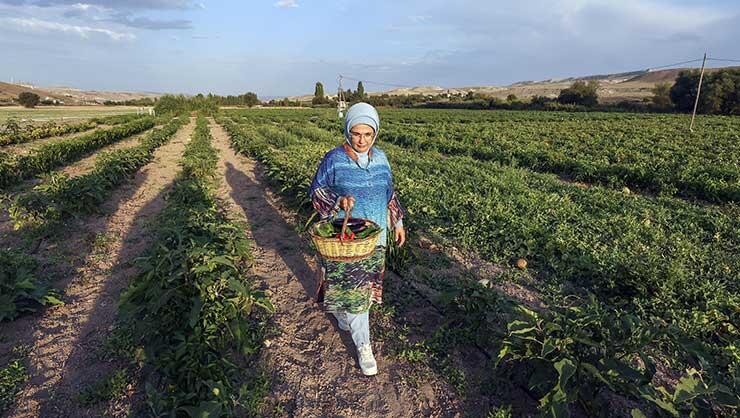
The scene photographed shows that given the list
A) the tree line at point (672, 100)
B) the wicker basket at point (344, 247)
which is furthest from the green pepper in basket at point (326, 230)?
the tree line at point (672, 100)

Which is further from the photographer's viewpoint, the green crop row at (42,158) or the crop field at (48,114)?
the crop field at (48,114)

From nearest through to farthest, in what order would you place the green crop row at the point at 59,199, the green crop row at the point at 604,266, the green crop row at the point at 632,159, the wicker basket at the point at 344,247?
the green crop row at the point at 604,266 < the wicker basket at the point at 344,247 < the green crop row at the point at 59,199 < the green crop row at the point at 632,159

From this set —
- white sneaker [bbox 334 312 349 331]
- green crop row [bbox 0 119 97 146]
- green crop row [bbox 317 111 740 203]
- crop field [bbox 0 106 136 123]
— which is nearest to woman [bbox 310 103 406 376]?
white sneaker [bbox 334 312 349 331]

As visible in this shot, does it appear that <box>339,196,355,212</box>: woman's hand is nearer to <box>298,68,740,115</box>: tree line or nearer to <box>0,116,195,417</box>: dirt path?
<box>0,116,195,417</box>: dirt path

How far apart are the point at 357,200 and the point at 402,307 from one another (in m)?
1.27

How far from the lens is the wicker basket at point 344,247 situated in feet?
7.77

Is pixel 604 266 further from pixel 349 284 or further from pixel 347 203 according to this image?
pixel 347 203


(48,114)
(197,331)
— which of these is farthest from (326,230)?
(48,114)

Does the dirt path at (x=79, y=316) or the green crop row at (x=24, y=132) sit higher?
the green crop row at (x=24, y=132)

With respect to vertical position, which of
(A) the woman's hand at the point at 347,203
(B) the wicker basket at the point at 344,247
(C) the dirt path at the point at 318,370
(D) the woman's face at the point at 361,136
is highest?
(D) the woman's face at the point at 361,136

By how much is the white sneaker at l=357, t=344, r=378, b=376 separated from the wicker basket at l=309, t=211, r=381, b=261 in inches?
27.4

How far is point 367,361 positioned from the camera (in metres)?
2.71

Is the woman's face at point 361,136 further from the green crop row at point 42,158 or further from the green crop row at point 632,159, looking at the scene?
the green crop row at point 42,158

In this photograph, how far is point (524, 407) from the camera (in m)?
2.39
